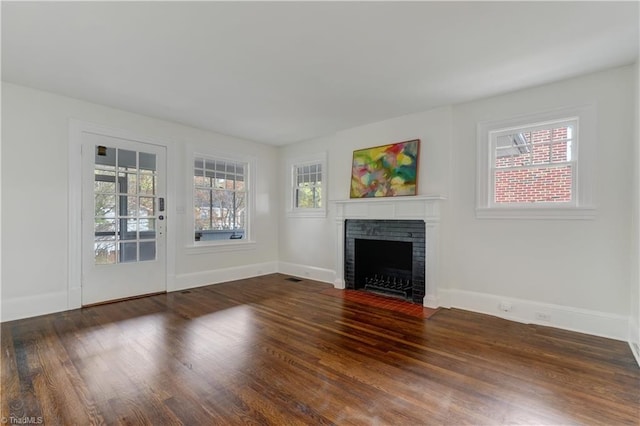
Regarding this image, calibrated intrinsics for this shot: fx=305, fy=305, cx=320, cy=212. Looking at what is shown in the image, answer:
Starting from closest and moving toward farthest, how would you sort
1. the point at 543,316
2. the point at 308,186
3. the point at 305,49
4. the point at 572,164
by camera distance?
the point at 305,49 < the point at 572,164 < the point at 543,316 < the point at 308,186

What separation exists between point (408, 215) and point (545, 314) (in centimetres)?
185

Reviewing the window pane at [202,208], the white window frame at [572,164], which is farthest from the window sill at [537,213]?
the window pane at [202,208]

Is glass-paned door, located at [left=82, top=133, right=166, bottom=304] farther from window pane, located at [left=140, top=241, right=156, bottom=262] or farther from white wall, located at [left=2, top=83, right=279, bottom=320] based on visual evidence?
white wall, located at [left=2, top=83, right=279, bottom=320]

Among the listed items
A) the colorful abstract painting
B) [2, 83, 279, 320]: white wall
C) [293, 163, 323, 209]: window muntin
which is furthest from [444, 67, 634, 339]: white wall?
[2, 83, 279, 320]: white wall

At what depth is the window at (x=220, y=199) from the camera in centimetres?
517

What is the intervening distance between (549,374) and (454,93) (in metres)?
2.90

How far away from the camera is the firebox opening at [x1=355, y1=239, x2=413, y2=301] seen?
4516mm

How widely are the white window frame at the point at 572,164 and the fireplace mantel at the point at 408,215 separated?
56 cm

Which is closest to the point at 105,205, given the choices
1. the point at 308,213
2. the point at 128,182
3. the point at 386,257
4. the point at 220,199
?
the point at 128,182

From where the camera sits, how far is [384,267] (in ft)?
15.8

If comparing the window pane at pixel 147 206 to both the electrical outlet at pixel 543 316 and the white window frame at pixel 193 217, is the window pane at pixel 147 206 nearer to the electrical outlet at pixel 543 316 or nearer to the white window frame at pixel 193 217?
the white window frame at pixel 193 217

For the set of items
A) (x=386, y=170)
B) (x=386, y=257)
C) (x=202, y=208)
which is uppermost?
(x=386, y=170)

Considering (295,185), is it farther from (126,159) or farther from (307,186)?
(126,159)

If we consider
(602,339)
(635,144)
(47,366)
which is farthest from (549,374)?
(47,366)
